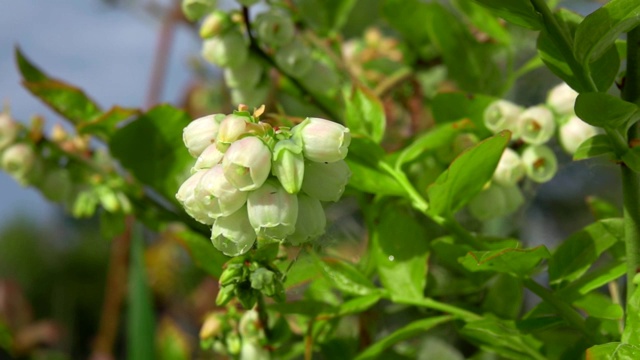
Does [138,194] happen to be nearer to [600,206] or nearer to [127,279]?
[600,206]

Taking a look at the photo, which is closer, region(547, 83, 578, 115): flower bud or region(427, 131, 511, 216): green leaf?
region(427, 131, 511, 216): green leaf

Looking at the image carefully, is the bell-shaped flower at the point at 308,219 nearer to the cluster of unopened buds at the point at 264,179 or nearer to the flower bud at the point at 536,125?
the cluster of unopened buds at the point at 264,179

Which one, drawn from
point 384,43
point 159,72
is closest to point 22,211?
point 159,72

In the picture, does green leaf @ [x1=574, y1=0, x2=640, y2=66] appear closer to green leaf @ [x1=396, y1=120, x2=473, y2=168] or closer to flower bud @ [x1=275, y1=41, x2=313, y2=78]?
green leaf @ [x1=396, y1=120, x2=473, y2=168]

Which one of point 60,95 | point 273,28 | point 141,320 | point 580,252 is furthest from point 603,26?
point 141,320

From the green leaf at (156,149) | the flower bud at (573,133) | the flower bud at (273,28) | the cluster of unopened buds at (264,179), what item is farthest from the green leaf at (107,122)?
the flower bud at (573,133)

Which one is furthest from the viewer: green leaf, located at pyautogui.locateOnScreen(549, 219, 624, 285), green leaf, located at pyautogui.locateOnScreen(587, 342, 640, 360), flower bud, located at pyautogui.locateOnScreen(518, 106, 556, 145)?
flower bud, located at pyautogui.locateOnScreen(518, 106, 556, 145)

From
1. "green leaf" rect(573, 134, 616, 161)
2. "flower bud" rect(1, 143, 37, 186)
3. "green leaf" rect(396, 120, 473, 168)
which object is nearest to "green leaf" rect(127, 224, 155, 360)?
"flower bud" rect(1, 143, 37, 186)

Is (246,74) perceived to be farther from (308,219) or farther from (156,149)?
(308,219)
